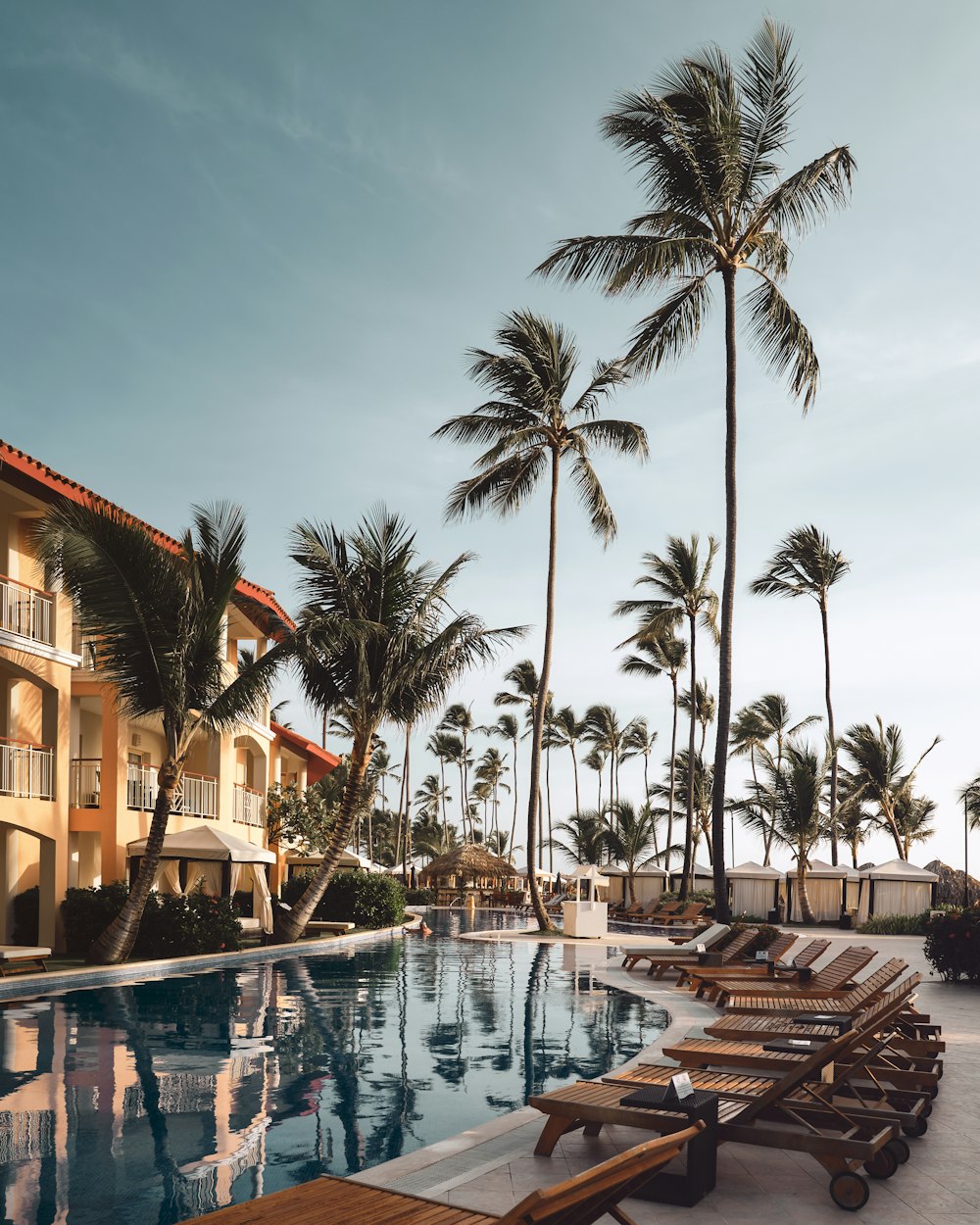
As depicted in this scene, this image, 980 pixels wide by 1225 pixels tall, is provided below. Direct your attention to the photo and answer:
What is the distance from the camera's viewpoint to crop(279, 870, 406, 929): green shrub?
27172 millimetres

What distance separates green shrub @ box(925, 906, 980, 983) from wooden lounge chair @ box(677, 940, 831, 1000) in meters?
2.53

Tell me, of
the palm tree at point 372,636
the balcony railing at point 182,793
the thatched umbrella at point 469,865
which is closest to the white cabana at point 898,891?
the thatched umbrella at point 469,865

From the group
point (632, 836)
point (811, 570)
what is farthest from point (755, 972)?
point (632, 836)

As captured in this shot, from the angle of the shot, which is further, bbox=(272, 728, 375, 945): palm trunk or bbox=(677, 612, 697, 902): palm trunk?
bbox=(677, 612, 697, 902): palm trunk

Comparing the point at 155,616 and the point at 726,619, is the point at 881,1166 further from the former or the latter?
the point at 155,616

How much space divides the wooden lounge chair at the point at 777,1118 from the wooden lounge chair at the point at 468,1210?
124cm

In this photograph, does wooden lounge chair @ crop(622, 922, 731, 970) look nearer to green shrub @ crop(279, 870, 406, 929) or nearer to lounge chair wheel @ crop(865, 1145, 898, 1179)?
green shrub @ crop(279, 870, 406, 929)

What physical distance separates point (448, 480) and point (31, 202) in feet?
39.1

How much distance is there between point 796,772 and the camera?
34.5 m

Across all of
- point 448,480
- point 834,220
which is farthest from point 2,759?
point 834,220

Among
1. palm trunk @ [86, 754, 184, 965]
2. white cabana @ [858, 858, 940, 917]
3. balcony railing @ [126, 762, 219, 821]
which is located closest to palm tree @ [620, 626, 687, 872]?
white cabana @ [858, 858, 940, 917]

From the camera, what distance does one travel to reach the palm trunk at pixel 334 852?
22875 mm

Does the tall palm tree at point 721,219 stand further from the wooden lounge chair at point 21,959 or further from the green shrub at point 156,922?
the wooden lounge chair at point 21,959

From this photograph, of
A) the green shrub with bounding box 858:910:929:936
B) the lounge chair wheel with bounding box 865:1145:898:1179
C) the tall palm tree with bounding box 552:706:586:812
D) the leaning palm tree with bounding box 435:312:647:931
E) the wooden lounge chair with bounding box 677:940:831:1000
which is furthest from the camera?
the tall palm tree with bounding box 552:706:586:812
